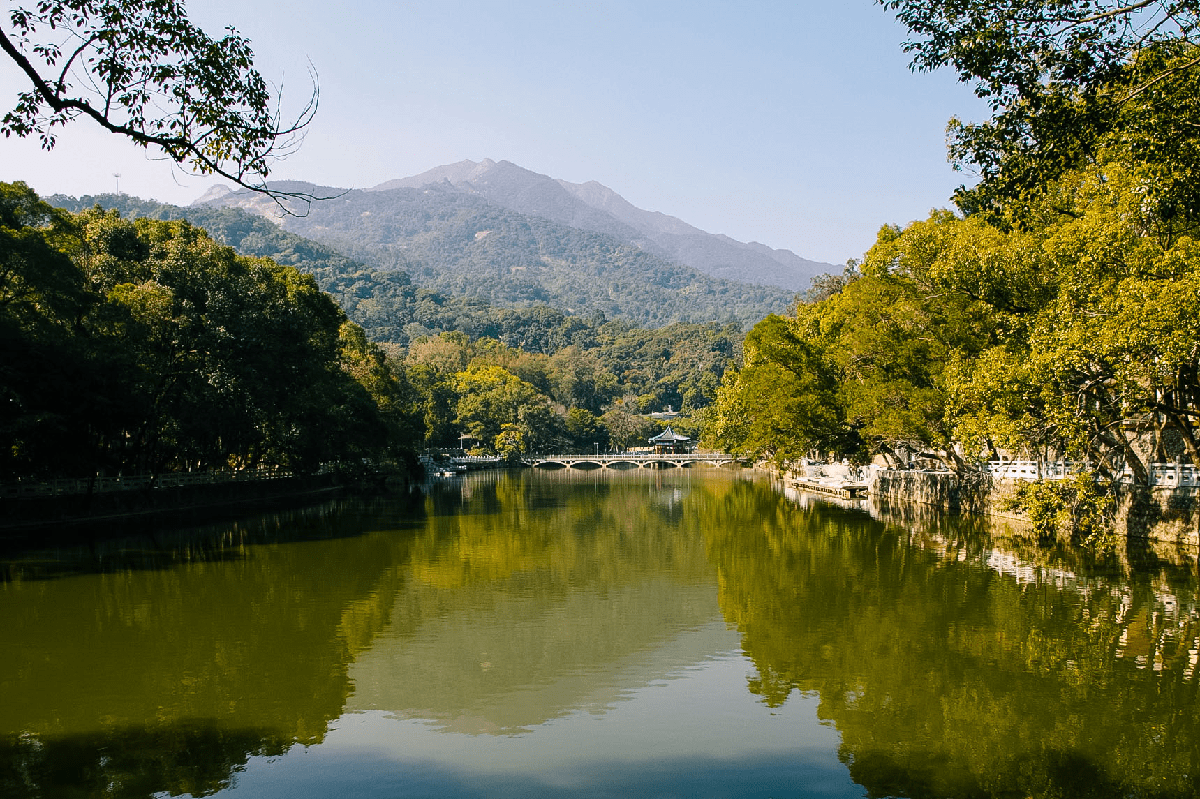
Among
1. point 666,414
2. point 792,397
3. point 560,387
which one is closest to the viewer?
point 792,397

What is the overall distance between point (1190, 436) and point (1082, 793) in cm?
1506

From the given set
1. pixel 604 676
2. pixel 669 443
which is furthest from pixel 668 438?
pixel 604 676

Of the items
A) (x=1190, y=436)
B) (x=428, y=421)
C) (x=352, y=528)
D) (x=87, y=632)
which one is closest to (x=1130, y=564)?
(x=1190, y=436)

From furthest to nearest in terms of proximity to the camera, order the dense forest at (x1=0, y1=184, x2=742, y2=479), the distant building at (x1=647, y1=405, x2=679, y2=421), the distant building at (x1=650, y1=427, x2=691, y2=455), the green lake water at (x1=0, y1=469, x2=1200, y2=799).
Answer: the distant building at (x1=647, y1=405, x2=679, y2=421) < the distant building at (x1=650, y1=427, x2=691, y2=455) < the dense forest at (x1=0, y1=184, x2=742, y2=479) < the green lake water at (x1=0, y1=469, x2=1200, y2=799)

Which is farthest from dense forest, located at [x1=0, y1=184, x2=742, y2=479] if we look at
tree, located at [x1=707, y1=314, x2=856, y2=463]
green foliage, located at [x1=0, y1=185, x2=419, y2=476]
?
tree, located at [x1=707, y1=314, x2=856, y2=463]

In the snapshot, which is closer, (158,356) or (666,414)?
(158,356)

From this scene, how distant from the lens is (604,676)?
12273 millimetres

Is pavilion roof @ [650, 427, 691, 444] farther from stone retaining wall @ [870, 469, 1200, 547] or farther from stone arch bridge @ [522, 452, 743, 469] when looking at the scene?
stone retaining wall @ [870, 469, 1200, 547]

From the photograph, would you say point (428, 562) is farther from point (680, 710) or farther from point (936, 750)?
point (936, 750)

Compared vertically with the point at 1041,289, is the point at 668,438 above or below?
below

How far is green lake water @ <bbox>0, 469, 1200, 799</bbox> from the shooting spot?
8648 millimetres

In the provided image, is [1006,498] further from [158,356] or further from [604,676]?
[158,356]

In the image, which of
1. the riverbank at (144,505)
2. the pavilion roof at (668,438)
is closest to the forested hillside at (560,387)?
the pavilion roof at (668,438)

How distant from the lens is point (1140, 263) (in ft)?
59.6
